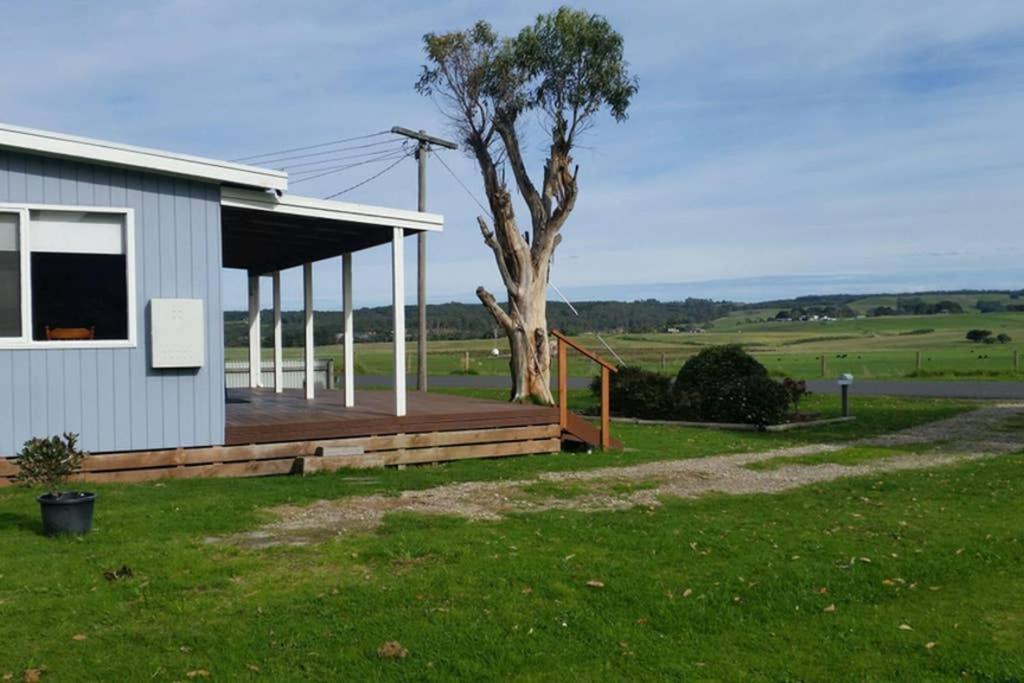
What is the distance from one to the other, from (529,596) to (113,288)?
19.2ft

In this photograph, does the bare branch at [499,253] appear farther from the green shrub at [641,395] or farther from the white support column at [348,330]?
the white support column at [348,330]

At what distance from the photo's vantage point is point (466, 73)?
21.7m

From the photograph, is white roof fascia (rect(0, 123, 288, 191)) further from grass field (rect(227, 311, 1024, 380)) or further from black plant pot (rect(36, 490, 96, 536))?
grass field (rect(227, 311, 1024, 380))

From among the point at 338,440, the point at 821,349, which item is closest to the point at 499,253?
the point at 338,440

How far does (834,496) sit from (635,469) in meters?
2.55

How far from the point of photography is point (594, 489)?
9.69 metres

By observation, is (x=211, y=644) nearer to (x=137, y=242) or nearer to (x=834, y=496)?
(x=137, y=242)

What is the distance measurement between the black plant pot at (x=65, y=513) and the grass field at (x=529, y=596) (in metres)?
0.17

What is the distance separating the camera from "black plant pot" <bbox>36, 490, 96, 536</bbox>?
6.67m

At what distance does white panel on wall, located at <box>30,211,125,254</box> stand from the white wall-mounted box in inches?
27.4

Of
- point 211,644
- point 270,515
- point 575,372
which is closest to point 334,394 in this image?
point 270,515

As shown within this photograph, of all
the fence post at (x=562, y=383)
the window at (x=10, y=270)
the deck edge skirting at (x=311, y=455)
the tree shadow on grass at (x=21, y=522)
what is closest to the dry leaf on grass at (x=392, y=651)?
the tree shadow on grass at (x=21, y=522)

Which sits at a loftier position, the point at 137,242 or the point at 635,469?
the point at 137,242

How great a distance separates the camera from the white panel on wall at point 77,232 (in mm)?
9211
